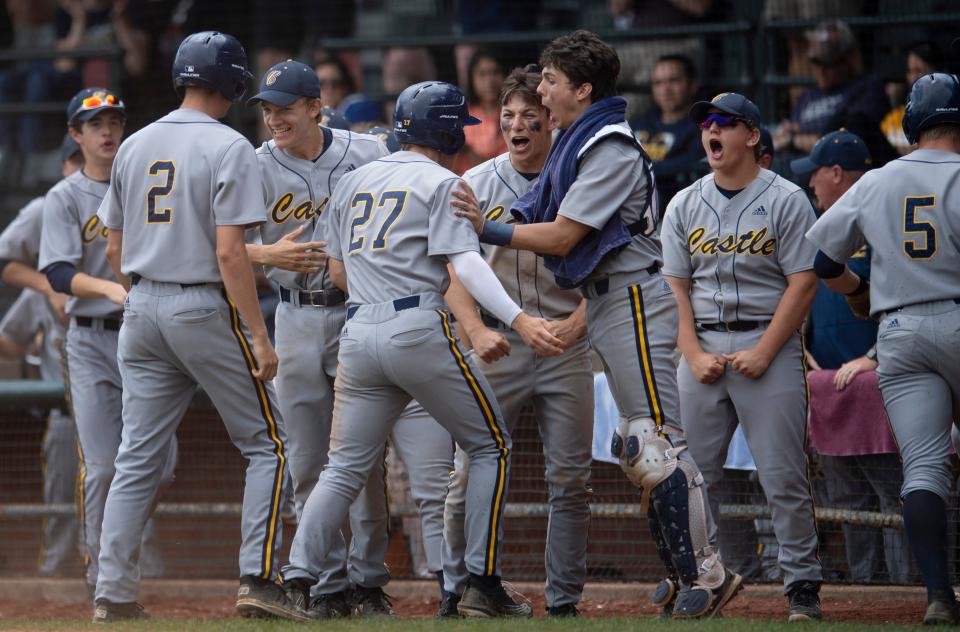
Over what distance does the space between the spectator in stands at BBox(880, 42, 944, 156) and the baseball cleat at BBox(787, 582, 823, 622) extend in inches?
123

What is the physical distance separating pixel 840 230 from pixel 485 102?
400 cm

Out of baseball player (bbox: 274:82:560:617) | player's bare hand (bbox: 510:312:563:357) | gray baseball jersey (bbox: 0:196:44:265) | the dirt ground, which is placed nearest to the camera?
player's bare hand (bbox: 510:312:563:357)

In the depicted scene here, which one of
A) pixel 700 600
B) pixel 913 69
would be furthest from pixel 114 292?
pixel 913 69

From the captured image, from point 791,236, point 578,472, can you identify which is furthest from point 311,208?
point 791,236

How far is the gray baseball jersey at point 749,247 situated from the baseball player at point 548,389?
53 cm

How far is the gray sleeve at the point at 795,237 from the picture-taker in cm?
511

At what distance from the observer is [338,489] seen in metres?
4.63

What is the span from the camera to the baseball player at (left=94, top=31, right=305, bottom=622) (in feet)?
15.9

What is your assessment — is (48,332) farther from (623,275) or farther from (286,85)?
(623,275)

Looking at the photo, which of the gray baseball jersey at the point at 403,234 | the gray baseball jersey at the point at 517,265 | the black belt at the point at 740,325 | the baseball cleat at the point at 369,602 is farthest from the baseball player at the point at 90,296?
the black belt at the point at 740,325

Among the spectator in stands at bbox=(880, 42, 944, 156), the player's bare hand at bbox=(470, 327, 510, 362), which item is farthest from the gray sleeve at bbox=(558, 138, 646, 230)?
the spectator in stands at bbox=(880, 42, 944, 156)

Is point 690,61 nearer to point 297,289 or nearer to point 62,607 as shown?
point 297,289

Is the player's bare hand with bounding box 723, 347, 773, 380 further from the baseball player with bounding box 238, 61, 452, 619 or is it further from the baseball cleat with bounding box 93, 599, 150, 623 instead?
the baseball cleat with bounding box 93, 599, 150, 623

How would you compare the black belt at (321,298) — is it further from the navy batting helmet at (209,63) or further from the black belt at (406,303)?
the navy batting helmet at (209,63)
